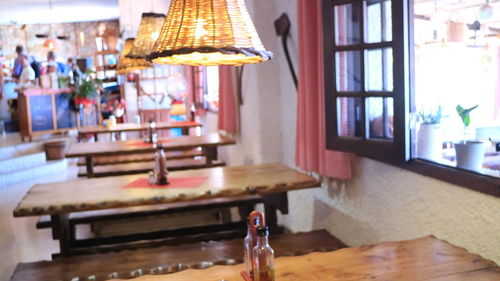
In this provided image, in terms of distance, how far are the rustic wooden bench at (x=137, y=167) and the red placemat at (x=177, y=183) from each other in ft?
6.63

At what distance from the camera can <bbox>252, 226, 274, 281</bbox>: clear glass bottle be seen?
1.62 m

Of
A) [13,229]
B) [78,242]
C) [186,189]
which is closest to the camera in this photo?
[186,189]

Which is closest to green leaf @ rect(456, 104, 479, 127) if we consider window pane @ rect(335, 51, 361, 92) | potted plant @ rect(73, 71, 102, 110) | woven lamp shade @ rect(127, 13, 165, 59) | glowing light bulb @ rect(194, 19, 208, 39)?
window pane @ rect(335, 51, 361, 92)

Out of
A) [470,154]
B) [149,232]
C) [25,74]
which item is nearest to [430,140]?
[470,154]

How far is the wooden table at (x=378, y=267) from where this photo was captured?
1.81m

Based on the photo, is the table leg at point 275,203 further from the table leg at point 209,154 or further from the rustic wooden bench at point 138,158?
the rustic wooden bench at point 138,158

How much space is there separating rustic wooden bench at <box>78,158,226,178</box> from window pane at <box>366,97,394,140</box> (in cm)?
293

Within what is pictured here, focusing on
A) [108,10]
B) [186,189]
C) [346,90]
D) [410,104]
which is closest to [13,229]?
[186,189]

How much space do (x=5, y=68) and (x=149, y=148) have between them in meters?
11.0

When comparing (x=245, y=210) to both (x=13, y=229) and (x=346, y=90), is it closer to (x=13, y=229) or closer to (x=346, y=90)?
(x=346, y=90)

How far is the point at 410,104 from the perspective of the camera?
A: 8.42ft

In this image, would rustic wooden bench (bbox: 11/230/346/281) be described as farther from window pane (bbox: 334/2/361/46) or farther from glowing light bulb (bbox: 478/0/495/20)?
glowing light bulb (bbox: 478/0/495/20)

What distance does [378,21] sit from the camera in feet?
8.87

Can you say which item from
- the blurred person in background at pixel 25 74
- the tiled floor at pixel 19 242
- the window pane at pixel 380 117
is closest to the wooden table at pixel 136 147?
the tiled floor at pixel 19 242
